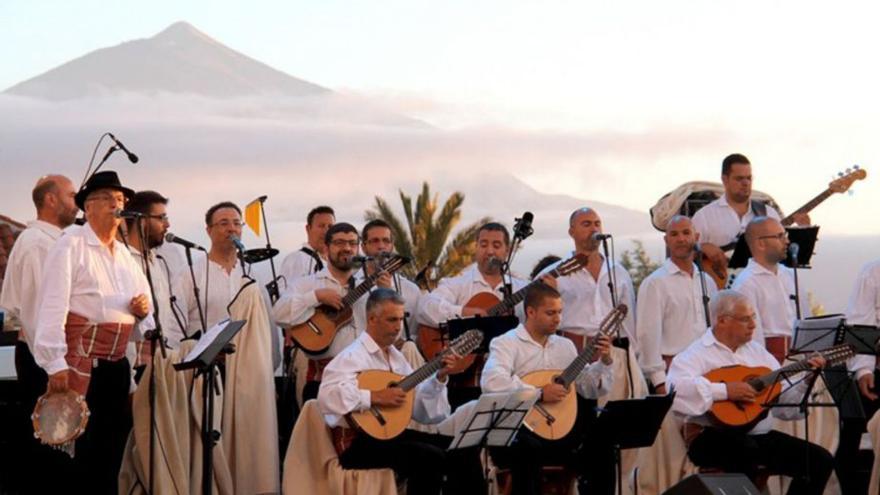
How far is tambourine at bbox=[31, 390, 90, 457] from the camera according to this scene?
26.8 ft

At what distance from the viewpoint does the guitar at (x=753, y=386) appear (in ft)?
30.4

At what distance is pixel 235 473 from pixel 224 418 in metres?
0.37

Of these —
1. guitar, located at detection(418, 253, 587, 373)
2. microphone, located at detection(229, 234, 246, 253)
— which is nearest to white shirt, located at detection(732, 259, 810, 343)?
guitar, located at detection(418, 253, 587, 373)

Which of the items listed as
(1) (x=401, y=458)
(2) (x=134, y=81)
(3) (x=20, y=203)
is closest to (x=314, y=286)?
(1) (x=401, y=458)

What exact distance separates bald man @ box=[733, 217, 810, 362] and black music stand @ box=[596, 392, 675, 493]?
1.72m

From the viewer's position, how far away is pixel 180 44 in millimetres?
27734

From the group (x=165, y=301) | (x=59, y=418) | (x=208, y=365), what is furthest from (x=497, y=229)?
(x=59, y=418)

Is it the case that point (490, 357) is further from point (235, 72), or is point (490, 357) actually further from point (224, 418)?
point (235, 72)

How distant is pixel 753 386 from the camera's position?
9.30 metres

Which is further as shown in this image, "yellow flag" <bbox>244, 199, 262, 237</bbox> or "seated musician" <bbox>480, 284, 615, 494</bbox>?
"yellow flag" <bbox>244, 199, 262, 237</bbox>

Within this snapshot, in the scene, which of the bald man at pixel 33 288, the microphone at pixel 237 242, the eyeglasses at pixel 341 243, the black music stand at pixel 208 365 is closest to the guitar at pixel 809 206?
the eyeglasses at pixel 341 243

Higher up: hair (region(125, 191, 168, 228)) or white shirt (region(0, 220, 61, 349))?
hair (region(125, 191, 168, 228))

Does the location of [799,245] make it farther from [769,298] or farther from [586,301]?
[586,301]

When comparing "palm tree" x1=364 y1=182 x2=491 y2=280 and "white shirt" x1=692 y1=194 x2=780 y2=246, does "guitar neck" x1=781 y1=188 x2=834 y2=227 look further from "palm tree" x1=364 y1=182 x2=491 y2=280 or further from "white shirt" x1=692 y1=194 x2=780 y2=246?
"palm tree" x1=364 y1=182 x2=491 y2=280
